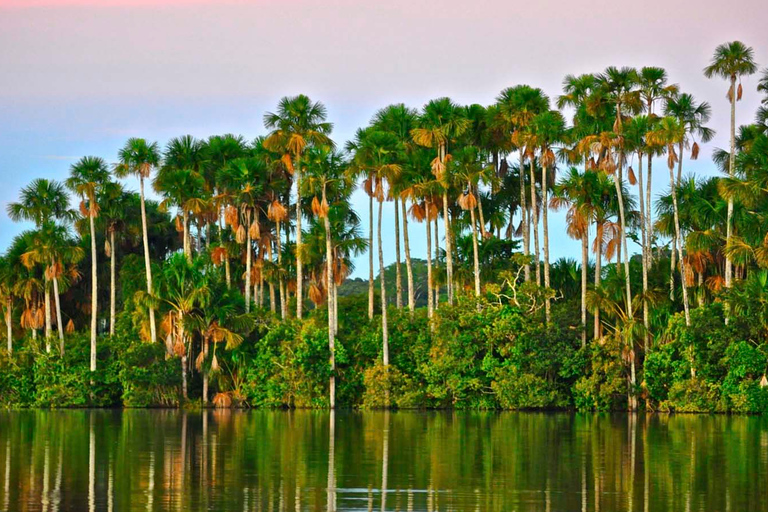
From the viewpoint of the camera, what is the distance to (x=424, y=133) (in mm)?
63500

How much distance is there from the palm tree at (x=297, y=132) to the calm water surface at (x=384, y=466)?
867 inches

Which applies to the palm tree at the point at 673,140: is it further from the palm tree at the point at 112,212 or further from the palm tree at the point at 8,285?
the palm tree at the point at 8,285

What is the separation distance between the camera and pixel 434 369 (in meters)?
59.2

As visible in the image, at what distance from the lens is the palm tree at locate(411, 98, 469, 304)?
6274 centimetres

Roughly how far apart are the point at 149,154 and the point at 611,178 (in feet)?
84.2

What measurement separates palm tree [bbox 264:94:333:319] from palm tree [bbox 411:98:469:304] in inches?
208

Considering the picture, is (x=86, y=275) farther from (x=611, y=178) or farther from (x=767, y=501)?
(x=767, y=501)

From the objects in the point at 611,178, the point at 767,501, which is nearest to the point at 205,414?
the point at 611,178

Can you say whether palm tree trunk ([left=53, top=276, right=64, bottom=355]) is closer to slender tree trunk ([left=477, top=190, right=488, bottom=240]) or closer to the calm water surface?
the calm water surface

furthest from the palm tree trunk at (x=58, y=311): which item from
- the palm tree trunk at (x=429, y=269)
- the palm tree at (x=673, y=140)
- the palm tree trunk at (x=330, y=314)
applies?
the palm tree at (x=673, y=140)

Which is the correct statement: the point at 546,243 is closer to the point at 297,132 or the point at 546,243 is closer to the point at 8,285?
the point at 297,132

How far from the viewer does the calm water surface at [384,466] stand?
20.2 metres

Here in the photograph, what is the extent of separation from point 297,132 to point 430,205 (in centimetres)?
870

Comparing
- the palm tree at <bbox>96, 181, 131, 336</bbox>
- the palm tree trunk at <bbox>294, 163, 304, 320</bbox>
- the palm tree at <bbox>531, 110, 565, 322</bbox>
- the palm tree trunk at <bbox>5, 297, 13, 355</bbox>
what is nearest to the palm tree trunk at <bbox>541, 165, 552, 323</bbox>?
the palm tree at <bbox>531, 110, 565, 322</bbox>
